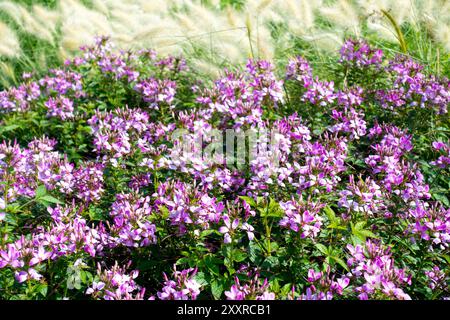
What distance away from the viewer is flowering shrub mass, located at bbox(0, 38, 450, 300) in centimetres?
260

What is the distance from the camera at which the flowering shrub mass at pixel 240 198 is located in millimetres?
2604

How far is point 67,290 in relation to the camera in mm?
2703

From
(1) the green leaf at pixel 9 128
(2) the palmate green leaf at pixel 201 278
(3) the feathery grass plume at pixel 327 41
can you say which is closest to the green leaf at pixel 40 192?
(2) the palmate green leaf at pixel 201 278

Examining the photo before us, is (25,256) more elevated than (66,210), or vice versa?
(66,210)

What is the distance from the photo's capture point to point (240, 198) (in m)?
3.14

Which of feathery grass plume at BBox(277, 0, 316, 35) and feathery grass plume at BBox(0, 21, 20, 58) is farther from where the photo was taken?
feathery grass plume at BBox(0, 21, 20, 58)

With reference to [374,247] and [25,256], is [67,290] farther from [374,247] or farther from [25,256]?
[374,247]

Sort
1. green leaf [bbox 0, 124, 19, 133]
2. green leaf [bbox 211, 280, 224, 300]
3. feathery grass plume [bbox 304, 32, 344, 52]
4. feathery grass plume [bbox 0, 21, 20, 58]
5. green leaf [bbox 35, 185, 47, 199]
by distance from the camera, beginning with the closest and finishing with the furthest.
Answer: green leaf [bbox 211, 280, 224, 300] → green leaf [bbox 35, 185, 47, 199] → green leaf [bbox 0, 124, 19, 133] → feathery grass plume [bbox 304, 32, 344, 52] → feathery grass plume [bbox 0, 21, 20, 58]

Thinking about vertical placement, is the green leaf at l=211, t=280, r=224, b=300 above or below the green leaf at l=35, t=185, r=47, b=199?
below

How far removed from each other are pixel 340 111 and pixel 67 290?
2530 mm

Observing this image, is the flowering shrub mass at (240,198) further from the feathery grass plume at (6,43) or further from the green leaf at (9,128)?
the feathery grass plume at (6,43)

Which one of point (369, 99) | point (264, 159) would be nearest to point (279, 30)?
point (369, 99)

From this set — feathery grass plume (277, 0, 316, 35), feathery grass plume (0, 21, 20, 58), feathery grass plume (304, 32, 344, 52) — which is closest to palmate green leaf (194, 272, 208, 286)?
feathery grass plume (304, 32, 344, 52)

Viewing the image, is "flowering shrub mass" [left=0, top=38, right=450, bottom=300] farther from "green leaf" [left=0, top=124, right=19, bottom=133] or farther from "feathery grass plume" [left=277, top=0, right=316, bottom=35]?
"feathery grass plume" [left=277, top=0, right=316, bottom=35]
